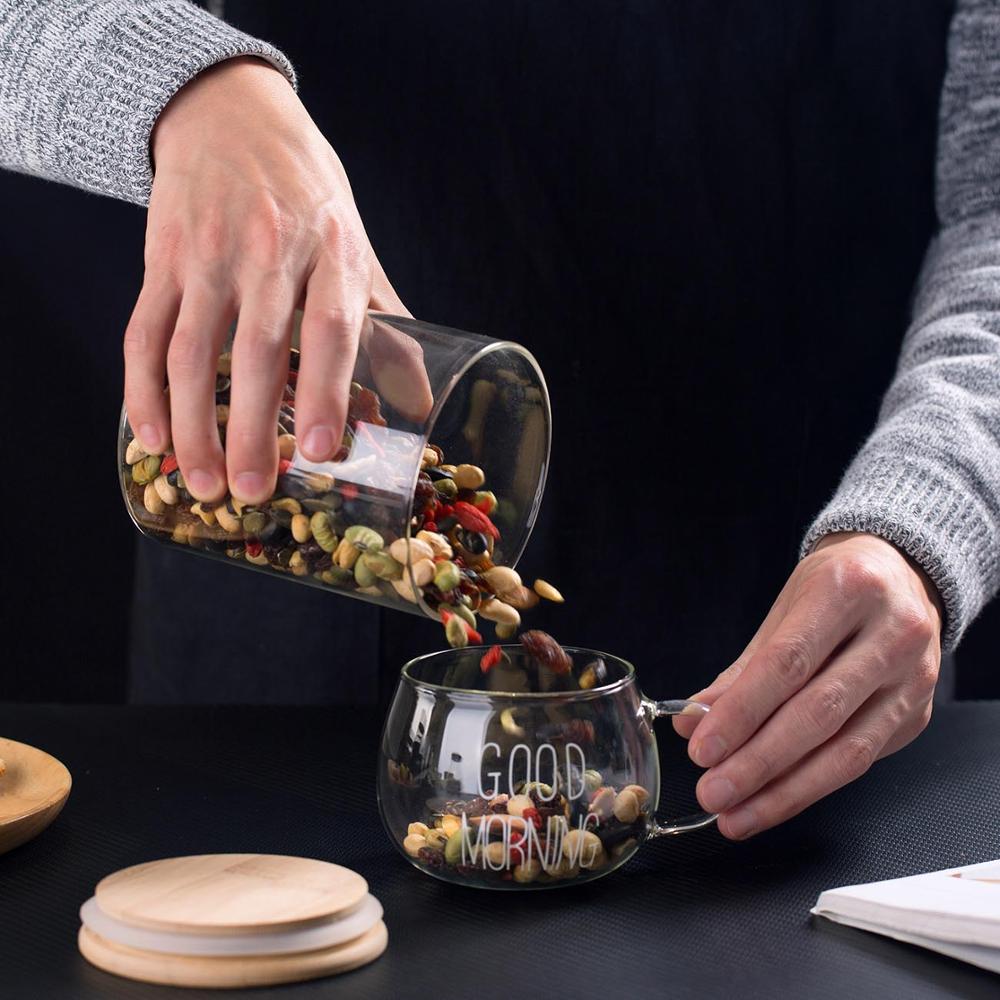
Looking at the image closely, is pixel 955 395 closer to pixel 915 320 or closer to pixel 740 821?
pixel 915 320

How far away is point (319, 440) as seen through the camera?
0.66 metres

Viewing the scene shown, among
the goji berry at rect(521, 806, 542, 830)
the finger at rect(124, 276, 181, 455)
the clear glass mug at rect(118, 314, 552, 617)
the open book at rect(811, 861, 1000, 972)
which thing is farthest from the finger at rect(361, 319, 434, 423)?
the open book at rect(811, 861, 1000, 972)

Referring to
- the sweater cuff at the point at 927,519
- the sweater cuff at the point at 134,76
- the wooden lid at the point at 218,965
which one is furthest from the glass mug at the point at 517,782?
the sweater cuff at the point at 134,76

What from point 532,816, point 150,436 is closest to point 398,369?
point 150,436

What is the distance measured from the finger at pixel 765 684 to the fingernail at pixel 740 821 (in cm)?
3

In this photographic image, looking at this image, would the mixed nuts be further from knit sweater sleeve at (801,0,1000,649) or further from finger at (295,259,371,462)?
knit sweater sleeve at (801,0,1000,649)

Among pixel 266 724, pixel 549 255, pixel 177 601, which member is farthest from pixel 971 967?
pixel 177 601

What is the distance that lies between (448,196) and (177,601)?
467 mm

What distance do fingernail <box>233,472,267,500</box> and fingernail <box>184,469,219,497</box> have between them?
0.05 feet

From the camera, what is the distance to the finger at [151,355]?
0.69 m

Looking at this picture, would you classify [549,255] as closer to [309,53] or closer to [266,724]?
Answer: [309,53]

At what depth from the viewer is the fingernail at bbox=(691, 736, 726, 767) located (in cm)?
77

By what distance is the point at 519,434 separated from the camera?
32.6 inches

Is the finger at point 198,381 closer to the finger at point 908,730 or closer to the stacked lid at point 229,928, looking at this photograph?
the stacked lid at point 229,928
